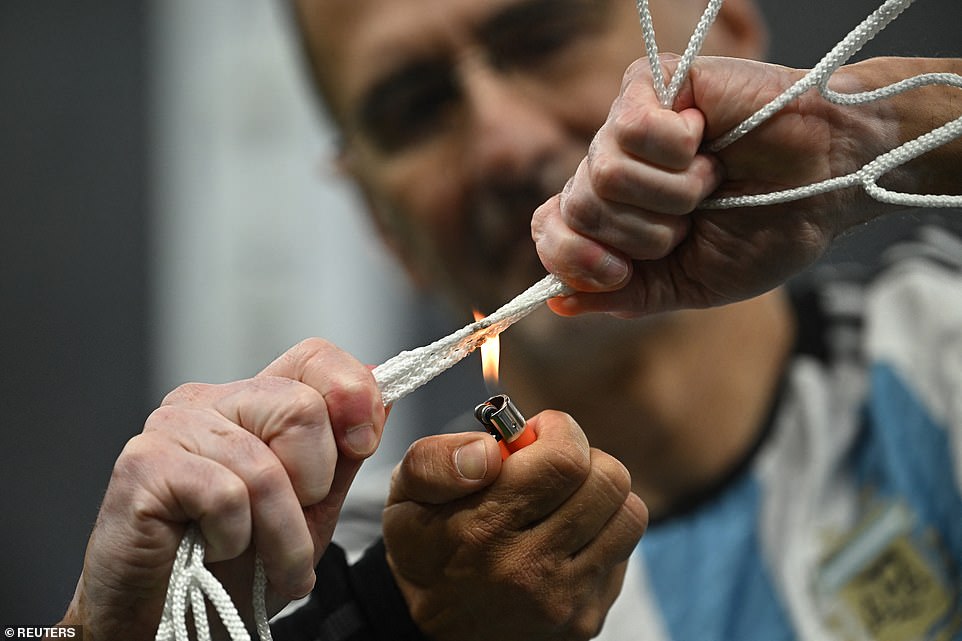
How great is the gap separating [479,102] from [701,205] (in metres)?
0.38

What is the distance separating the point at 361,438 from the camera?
1.16 feet

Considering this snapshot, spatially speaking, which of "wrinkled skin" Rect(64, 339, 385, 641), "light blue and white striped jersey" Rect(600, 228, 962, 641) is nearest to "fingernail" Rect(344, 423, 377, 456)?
"wrinkled skin" Rect(64, 339, 385, 641)

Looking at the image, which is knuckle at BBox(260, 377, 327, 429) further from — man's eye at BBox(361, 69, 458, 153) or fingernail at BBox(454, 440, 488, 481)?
man's eye at BBox(361, 69, 458, 153)

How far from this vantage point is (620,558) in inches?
15.8

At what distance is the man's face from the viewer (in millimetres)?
707

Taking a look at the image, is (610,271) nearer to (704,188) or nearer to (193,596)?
(704,188)

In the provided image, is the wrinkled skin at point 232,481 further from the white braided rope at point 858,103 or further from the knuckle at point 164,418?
the white braided rope at point 858,103

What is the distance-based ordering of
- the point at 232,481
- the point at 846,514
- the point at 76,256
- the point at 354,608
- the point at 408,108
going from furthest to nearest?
the point at 76,256, the point at 408,108, the point at 846,514, the point at 354,608, the point at 232,481

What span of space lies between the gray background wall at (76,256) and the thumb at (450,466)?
914 millimetres

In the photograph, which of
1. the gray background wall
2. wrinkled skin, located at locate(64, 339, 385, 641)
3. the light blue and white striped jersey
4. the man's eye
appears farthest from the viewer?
the gray background wall

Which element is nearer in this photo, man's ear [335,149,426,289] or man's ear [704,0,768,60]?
man's ear [704,0,768,60]

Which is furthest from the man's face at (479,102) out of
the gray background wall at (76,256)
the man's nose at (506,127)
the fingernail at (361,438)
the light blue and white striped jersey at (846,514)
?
the gray background wall at (76,256)

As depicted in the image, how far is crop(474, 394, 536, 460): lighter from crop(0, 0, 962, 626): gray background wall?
0.93 meters

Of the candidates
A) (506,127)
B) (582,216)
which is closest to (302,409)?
(582,216)
